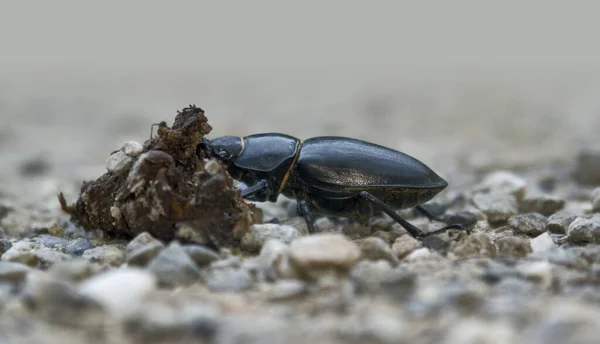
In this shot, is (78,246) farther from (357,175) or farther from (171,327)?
(171,327)

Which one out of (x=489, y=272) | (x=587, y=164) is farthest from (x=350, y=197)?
(x=587, y=164)

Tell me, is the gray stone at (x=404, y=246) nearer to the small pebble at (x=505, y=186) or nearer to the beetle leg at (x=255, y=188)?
the beetle leg at (x=255, y=188)

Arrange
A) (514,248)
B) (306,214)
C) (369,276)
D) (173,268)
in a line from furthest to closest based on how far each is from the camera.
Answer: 1. (306,214)
2. (514,248)
3. (173,268)
4. (369,276)

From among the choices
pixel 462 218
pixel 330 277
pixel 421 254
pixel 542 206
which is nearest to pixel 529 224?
pixel 462 218

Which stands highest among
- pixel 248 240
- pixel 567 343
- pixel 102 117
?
pixel 567 343

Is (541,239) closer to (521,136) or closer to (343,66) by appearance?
(521,136)

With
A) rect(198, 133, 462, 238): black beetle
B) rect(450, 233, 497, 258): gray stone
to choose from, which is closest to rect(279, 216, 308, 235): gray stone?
rect(198, 133, 462, 238): black beetle
